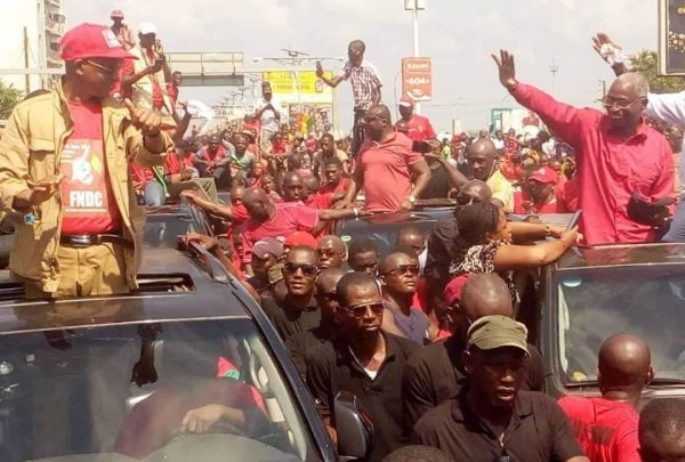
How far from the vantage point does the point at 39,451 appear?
13.1 feet

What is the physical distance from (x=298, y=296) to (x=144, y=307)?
114 inches

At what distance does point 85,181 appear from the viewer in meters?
5.41

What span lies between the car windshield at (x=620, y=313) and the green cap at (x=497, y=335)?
162cm

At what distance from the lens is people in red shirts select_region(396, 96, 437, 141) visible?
46.3ft

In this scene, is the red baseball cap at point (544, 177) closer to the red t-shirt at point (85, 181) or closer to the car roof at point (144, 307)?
the red t-shirt at point (85, 181)

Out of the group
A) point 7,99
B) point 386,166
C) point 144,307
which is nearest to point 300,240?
point 386,166

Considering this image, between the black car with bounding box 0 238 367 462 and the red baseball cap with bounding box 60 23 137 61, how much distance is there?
1327 mm

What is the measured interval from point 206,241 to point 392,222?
3148 mm

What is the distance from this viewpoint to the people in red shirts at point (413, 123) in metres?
14.1

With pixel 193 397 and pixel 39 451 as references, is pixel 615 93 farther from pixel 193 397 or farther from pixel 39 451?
pixel 39 451

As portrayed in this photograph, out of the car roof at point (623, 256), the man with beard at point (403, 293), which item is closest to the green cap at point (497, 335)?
the car roof at point (623, 256)

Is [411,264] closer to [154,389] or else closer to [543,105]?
[543,105]

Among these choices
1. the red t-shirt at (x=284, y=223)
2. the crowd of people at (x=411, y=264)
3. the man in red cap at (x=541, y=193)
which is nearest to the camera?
the crowd of people at (x=411, y=264)

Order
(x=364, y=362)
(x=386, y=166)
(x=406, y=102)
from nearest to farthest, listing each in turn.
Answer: (x=364, y=362) < (x=386, y=166) < (x=406, y=102)
